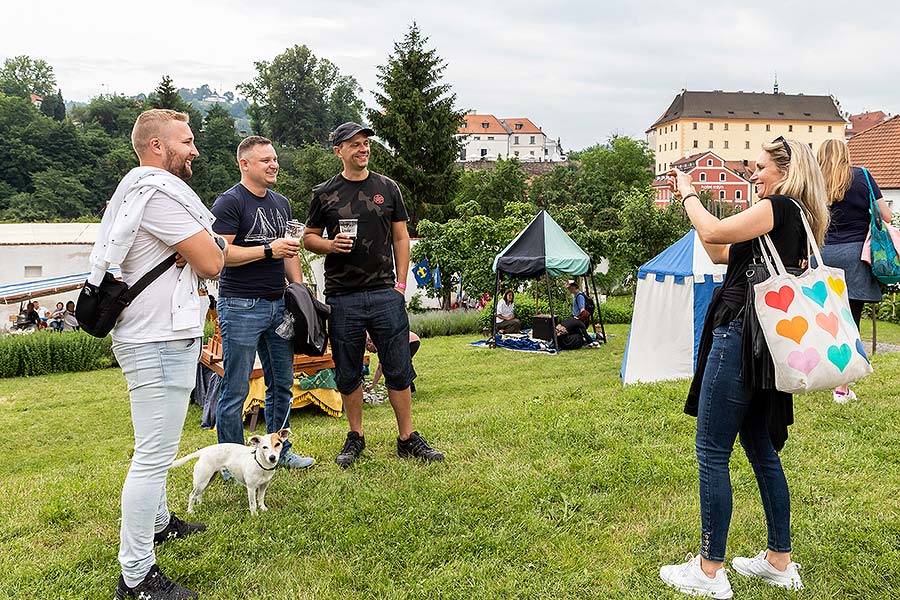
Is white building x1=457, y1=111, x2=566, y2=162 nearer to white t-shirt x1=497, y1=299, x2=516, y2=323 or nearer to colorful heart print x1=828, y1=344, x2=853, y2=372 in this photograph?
white t-shirt x1=497, y1=299, x2=516, y2=323

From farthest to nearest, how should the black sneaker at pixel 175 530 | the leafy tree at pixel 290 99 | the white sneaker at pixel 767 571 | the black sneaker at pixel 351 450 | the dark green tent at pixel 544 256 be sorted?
the leafy tree at pixel 290 99 < the dark green tent at pixel 544 256 < the black sneaker at pixel 351 450 < the black sneaker at pixel 175 530 < the white sneaker at pixel 767 571

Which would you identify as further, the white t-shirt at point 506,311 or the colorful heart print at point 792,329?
the white t-shirt at point 506,311

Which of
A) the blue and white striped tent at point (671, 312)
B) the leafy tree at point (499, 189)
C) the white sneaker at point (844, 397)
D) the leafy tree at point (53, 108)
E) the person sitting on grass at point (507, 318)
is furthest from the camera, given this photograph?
the leafy tree at point (53, 108)

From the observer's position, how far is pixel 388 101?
116 feet

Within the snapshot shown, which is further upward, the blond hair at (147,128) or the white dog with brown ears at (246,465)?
the blond hair at (147,128)

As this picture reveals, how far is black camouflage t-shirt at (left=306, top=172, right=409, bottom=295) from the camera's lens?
13.9 ft

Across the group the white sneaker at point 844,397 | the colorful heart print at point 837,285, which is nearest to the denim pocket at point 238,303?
the colorful heart print at point 837,285

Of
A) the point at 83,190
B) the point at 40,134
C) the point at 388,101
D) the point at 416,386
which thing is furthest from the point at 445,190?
the point at 40,134

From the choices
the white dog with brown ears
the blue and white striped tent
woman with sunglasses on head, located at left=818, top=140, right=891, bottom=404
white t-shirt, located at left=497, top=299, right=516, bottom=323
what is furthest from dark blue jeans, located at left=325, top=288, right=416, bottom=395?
white t-shirt, located at left=497, top=299, right=516, bottom=323

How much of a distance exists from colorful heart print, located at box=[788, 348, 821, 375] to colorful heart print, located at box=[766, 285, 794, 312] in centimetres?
17

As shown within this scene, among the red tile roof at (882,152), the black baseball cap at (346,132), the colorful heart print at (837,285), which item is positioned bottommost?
the colorful heart print at (837,285)

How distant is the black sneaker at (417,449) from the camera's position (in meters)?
4.33

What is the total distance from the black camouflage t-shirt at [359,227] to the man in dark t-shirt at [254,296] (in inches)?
9.6

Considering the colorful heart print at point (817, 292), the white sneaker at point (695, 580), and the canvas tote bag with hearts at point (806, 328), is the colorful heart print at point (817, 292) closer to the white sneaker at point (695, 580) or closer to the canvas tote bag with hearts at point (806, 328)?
the canvas tote bag with hearts at point (806, 328)
